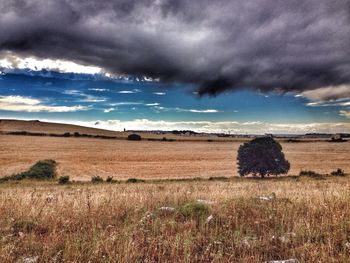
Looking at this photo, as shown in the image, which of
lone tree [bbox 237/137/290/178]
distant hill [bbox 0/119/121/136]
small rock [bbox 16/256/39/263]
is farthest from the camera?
distant hill [bbox 0/119/121/136]

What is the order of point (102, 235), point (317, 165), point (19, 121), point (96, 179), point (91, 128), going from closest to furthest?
point (102, 235), point (96, 179), point (317, 165), point (19, 121), point (91, 128)

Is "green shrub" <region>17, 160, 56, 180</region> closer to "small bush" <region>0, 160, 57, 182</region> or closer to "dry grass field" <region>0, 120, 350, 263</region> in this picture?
"small bush" <region>0, 160, 57, 182</region>

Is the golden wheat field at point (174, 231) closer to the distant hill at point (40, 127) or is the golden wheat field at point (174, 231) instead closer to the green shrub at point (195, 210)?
the green shrub at point (195, 210)

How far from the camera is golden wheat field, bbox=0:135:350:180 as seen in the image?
6981 cm

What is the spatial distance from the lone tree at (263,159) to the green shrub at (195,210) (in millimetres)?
56967

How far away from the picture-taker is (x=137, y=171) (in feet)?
239

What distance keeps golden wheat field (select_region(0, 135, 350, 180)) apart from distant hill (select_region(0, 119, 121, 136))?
25.0m

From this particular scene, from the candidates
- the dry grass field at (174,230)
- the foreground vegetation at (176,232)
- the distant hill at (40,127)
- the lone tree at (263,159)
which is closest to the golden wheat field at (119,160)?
the lone tree at (263,159)

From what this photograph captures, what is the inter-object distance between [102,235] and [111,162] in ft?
272

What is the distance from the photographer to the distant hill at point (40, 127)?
450 ft

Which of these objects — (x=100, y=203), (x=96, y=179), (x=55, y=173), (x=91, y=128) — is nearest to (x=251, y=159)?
(x=96, y=179)

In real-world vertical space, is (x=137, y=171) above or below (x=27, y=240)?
below

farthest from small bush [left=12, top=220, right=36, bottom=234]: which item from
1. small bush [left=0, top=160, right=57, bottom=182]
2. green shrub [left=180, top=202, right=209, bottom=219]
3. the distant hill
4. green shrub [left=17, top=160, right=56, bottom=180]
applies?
the distant hill

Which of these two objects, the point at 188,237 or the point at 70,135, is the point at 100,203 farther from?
the point at 70,135
